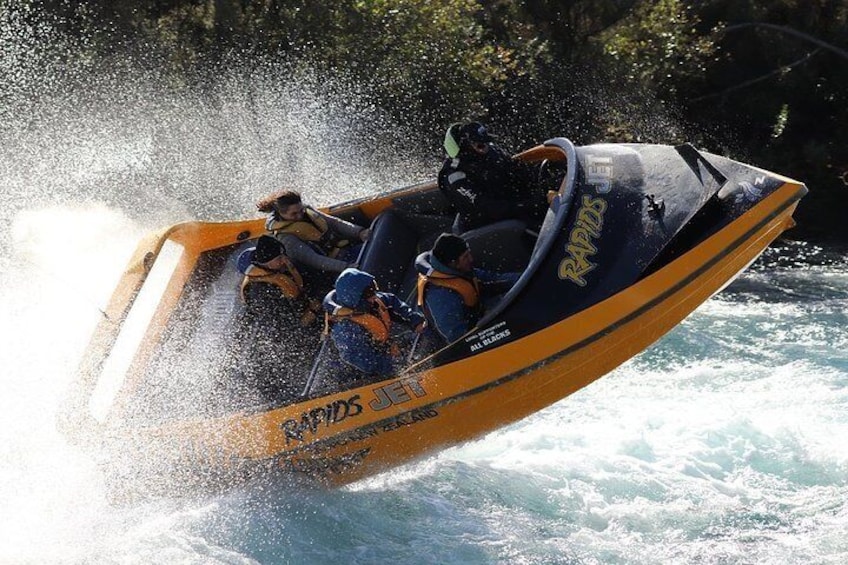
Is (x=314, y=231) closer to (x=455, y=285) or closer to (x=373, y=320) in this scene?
(x=373, y=320)

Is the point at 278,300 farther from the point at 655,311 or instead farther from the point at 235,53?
the point at 235,53

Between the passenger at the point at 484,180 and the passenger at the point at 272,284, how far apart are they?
45.7 inches

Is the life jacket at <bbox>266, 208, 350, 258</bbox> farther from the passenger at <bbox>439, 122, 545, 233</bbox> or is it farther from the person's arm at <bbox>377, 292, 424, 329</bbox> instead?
the person's arm at <bbox>377, 292, 424, 329</bbox>

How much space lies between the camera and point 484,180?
754cm

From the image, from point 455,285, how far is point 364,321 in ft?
1.76

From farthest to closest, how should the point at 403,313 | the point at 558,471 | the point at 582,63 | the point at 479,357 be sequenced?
1. the point at 582,63
2. the point at 558,471
3. the point at 403,313
4. the point at 479,357

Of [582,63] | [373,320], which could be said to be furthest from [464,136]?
[582,63]

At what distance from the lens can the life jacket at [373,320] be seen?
21.7 feet

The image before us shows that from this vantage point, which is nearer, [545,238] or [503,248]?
[545,238]

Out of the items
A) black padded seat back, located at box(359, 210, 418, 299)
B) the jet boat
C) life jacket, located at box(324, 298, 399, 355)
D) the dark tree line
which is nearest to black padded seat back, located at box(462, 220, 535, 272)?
the jet boat

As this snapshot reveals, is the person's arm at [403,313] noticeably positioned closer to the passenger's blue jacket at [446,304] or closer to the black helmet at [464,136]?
the passenger's blue jacket at [446,304]

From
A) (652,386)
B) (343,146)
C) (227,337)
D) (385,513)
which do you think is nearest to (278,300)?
(227,337)

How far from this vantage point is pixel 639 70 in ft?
44.2

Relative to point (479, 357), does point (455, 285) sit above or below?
above
